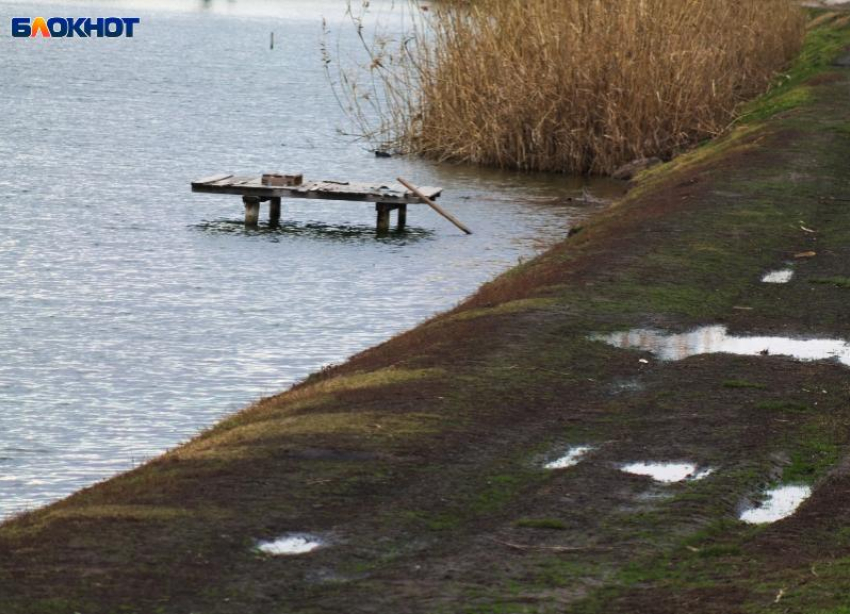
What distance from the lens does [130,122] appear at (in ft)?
135

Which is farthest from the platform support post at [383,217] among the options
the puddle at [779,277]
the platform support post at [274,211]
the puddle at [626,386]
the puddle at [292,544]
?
the puddle at [292,544]

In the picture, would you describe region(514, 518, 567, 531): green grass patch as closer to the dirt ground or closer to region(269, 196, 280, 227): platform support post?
the dirt ground

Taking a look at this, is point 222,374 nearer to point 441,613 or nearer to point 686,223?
point 686,223

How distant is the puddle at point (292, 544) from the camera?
269 inches

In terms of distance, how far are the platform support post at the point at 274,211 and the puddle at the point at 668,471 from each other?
51.0 ft

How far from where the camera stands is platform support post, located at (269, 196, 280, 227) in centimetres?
2345

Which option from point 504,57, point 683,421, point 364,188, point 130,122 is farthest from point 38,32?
point 683,421

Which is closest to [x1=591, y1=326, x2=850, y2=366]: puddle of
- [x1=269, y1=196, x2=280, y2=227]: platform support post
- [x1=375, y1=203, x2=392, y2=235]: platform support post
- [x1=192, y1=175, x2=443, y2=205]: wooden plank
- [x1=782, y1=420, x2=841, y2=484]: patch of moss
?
[x1=782, y1=420, x2=841, y2=484]: patch of moss

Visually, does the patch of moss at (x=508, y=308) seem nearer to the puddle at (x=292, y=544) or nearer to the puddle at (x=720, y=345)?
the puddle at (x=720, y=345)

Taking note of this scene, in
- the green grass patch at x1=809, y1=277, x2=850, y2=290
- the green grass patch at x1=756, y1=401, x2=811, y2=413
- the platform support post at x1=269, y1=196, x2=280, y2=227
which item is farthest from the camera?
the platform support post at x1=269, y1=196, x2=280, y2=227

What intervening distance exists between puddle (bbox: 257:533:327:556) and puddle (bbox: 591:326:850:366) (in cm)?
459

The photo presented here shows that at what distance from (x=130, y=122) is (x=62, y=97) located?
25.5 feet

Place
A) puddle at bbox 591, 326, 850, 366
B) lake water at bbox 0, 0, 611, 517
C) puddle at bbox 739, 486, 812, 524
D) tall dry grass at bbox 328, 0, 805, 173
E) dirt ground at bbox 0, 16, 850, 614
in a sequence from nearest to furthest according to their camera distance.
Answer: dirt ground at bbox 0, 16, 850, 614 → puddle at bbox 739, 486, 812, 524 → puddle at bbox 591, 326, 850, 366 → lake water at bbox 0, 0, 611, 517 → tall dry grass at bbox 328, 0, 805, 173

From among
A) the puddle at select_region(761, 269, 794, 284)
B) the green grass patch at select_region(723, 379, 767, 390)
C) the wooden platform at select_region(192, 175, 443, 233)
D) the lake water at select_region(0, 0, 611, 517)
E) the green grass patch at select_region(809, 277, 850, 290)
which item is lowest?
the lake water at select_region(0, 0, 611, 517)
